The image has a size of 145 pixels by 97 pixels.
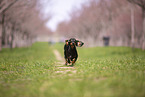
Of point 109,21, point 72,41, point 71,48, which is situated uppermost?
point 109,21

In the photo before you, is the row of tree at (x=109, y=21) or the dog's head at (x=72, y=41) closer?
the dog's head at (x=72, y=41)

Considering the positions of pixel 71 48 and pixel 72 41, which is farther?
pixel 71 48

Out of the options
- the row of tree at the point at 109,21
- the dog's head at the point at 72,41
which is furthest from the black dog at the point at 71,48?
the row of tree at the point at 109,21

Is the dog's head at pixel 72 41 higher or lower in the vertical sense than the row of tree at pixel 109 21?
lower

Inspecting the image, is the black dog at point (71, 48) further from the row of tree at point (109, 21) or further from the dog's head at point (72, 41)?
the row of tree at point (109, 21)

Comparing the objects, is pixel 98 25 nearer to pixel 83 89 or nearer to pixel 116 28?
pixel 116 28

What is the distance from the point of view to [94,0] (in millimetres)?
43406

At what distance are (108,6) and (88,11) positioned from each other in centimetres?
714

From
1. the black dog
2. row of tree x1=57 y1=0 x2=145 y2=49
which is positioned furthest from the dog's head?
row of tree x1=57 y1=0 x2=145 y2=49

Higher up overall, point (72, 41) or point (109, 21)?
point (109, 21)

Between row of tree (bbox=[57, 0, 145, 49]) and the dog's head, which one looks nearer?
the dog's head

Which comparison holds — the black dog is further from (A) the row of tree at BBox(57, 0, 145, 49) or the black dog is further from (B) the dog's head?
(A) the row of tree at BBox(57, 0, 145, 49)

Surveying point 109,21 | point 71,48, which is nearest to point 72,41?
point 71,48

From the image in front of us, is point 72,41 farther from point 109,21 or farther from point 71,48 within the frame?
point 109,21
